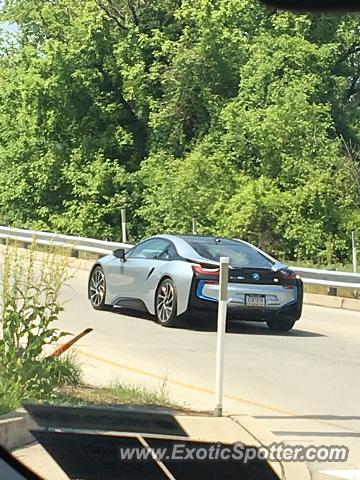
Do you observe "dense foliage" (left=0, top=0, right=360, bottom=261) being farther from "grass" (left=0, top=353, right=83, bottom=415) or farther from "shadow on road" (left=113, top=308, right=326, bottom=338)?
"grass" (left=0, top=353, right=83, bottom=415)

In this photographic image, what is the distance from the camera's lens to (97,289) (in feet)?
50.9

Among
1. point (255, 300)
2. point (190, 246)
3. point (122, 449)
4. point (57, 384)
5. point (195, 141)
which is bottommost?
point (57, 384)

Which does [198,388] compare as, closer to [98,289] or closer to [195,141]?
[98,289]

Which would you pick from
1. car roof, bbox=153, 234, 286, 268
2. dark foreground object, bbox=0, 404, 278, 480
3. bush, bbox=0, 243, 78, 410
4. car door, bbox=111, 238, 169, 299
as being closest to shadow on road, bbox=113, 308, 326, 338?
car door, bbox=111, 238, 169, 299

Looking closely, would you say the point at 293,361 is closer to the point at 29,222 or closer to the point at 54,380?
the point at 54,380

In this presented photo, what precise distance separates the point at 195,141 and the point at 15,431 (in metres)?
17.8

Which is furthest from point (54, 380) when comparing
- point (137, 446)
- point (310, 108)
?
point (310, 108)

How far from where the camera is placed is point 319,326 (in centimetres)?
1506

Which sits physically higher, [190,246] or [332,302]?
[190,246]

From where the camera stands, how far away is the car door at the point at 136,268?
14164mm

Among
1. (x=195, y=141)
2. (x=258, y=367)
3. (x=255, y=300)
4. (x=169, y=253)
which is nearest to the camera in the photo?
(x=258, y=367)

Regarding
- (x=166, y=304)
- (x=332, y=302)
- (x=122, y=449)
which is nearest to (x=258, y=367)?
(x=166, y=304)

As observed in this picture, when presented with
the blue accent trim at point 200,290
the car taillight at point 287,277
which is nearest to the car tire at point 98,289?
the blue accent trim at point 200,290

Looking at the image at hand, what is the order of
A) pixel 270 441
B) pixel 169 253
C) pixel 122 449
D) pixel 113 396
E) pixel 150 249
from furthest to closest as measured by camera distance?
pixel 150 249 → pixel 169 253 → pixel 113 396 → pixel 270 441 → pixel 122 449
